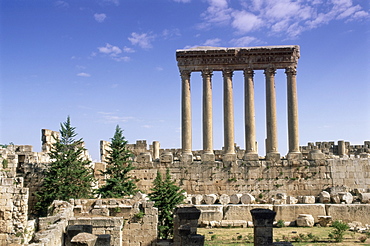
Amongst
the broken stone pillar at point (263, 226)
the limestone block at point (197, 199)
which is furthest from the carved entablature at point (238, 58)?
the broken stone pillar at point (263, 226)

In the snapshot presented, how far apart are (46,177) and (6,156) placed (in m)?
2.68

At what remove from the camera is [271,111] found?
1186 inches

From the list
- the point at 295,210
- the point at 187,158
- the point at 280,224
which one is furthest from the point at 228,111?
the point at 280,224

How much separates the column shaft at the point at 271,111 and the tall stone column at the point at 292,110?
3.50ft

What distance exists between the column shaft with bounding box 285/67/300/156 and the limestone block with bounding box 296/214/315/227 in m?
7.18

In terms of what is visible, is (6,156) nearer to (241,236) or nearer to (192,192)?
(192,192)

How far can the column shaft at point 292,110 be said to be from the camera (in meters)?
29.7

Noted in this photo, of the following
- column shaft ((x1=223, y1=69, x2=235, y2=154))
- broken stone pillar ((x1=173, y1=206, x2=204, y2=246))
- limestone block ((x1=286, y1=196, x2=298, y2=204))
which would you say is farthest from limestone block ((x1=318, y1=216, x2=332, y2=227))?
broken stone pillar ((x1=173, y1=206, x2=204, y2=246))

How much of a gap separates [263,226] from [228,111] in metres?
18.9

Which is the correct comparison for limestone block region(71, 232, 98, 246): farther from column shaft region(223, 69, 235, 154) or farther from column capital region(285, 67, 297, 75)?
column capital region(285, 67, 297, 75)

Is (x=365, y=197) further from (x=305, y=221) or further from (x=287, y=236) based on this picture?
(x=287, y=236)

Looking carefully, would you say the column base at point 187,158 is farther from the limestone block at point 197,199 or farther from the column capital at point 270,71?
the column capital at point 270,71

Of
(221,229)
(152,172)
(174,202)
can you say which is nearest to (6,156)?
(152,172)

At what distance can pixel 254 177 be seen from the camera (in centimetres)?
2847
